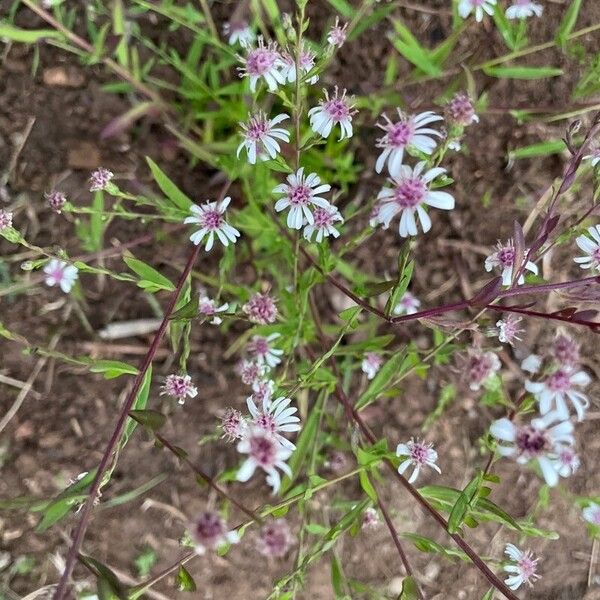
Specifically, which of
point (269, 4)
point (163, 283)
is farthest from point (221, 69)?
point (163, 283)

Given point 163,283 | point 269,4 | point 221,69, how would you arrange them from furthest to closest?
point 221,69 → point 269,4 → point 163,283

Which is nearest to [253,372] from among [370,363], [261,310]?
[261,310]

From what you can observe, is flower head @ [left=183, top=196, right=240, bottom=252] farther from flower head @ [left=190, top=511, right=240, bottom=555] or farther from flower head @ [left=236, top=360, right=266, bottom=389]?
flower head @ [left=190, top=511, right=240, bottom=555]

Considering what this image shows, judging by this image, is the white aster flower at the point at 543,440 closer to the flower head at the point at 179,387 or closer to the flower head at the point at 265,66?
the flower head at the point at 179,387

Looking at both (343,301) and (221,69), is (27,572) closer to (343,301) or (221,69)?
(343,301)

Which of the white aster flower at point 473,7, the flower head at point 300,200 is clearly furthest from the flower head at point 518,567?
the white aster flower at point 473,7

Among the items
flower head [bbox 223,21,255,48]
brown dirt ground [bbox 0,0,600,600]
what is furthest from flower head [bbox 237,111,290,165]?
brown dirt ground [bbox 0,0,600,600]
